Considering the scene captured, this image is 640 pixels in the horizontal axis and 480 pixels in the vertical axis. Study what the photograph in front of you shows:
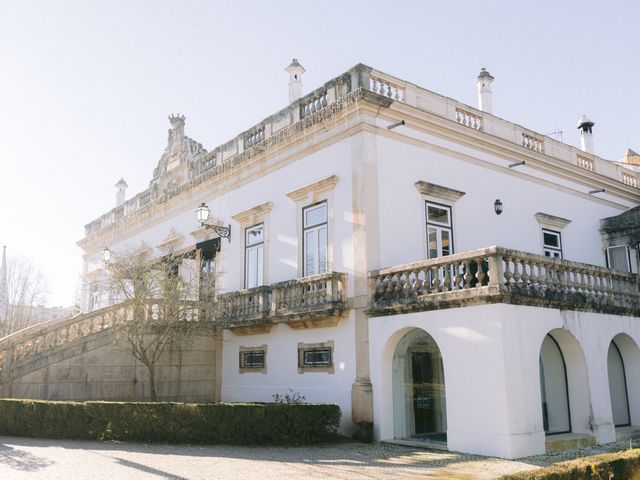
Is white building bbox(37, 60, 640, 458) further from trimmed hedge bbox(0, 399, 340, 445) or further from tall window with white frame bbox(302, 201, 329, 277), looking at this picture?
trimmed hedge bbox(0, 399, 340, 445)

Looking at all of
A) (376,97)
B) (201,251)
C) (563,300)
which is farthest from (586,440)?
(201,251)

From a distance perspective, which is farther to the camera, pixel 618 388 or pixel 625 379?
pixel 618 388

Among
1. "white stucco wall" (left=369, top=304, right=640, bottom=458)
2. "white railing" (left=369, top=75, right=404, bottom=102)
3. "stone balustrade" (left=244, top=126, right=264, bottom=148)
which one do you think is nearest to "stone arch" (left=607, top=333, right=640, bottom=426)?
"white stucco wall" (left=369, top=304, right=640, bottom=458)

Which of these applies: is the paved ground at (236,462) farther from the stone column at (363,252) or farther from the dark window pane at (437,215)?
the dark window pane at (437,215)

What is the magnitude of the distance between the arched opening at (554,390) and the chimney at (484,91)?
24.5 ft

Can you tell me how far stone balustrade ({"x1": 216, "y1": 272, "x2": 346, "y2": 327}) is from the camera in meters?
13.8

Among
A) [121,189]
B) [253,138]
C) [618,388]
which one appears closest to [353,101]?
[253,138]

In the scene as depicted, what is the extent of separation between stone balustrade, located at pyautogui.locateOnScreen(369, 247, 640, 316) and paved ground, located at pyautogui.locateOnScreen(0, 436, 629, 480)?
2819 mm

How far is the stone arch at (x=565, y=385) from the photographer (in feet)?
42.0

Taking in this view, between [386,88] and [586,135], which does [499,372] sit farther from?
[586,135]

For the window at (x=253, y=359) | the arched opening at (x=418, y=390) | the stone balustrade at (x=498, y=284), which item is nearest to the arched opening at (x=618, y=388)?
the stone balustrade at (x=498, y=284)

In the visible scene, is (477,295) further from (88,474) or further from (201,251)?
(201,251)

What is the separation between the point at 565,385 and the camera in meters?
13.4

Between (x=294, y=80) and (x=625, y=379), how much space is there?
1176cm
